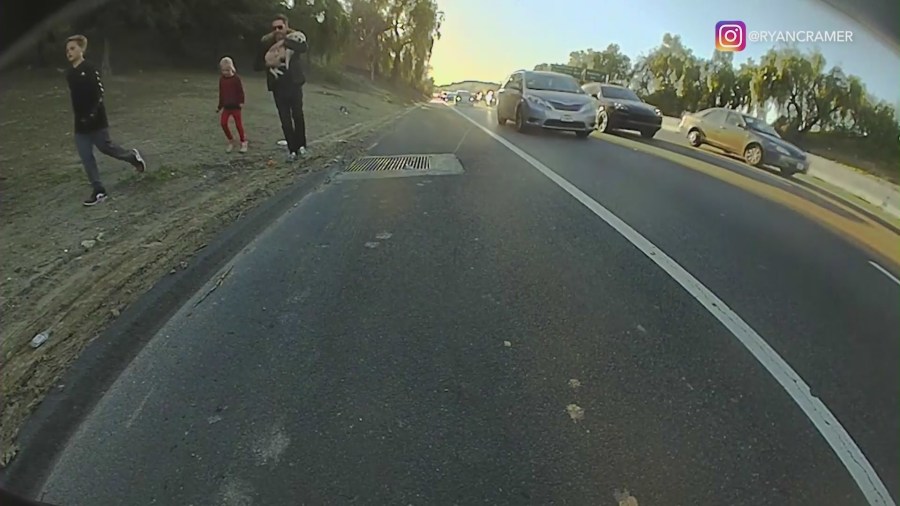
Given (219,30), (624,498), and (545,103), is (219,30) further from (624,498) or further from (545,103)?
(624,498)

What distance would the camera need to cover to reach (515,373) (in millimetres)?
2369

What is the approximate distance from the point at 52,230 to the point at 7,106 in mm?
1245

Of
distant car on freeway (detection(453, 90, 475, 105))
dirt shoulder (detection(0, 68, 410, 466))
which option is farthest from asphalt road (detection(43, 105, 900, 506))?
distant car on freeway (detection(453, 90, 475, 105))

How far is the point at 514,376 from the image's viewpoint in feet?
7.70

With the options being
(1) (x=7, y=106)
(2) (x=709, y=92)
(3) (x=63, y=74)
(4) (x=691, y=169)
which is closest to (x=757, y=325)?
(4) (x=691, y=169)

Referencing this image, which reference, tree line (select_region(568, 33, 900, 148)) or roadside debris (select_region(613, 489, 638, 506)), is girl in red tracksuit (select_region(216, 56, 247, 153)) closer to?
tree line (select_region(568, 33, 900, 148))

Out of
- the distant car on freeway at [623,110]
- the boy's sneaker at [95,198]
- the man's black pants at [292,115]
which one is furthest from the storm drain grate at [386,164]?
the boy's sneaker at [95,198]

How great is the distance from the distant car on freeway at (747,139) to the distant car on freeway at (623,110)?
187 mm

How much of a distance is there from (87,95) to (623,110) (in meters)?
2.18

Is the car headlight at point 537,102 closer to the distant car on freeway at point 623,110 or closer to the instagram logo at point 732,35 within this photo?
the distant car on freeway at point 623,110

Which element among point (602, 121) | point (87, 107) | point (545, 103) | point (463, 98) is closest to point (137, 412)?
point (87, 107)

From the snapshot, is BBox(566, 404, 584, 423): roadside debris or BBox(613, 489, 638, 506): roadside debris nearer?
BBox(613, 489, 638, 506): roadside debris

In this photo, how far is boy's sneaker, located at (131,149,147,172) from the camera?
9.12ft

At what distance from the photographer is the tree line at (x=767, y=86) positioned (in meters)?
1.57
